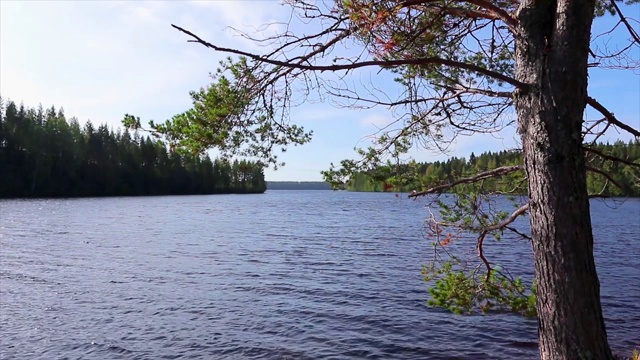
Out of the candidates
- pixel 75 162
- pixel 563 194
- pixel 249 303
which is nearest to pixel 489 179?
pixel 563 194

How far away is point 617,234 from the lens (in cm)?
3416

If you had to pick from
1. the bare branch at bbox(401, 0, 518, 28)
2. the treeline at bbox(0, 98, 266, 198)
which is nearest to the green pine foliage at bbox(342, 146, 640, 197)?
the bare branch at bbox(401, 0, 518, 28)

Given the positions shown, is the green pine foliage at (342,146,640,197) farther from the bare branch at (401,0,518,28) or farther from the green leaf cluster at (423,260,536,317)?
the bare branch at (401,0,518,28)

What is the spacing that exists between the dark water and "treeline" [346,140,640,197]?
202 inches

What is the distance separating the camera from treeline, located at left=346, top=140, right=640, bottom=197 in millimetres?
5922

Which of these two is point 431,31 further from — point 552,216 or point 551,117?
point 552,216

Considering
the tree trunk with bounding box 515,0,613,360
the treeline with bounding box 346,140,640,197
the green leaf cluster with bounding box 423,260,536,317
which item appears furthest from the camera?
the green leaf cluster with bounding box 423,260,536,317

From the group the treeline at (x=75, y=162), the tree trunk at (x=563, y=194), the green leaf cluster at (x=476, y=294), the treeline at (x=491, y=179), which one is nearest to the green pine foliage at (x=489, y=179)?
the treeline at (x=491, y=179)

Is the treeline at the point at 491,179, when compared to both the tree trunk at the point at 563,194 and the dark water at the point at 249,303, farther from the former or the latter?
the dark water at the point at 249,303

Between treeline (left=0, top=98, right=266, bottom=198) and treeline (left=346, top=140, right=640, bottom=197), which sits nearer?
treeline (left=346, top=140, right=640, bottom=197)

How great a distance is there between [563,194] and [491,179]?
2762 millimetres

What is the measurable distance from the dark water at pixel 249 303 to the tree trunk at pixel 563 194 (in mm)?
6944

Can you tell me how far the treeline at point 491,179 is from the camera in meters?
5.92

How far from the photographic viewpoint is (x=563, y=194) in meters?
3.73
